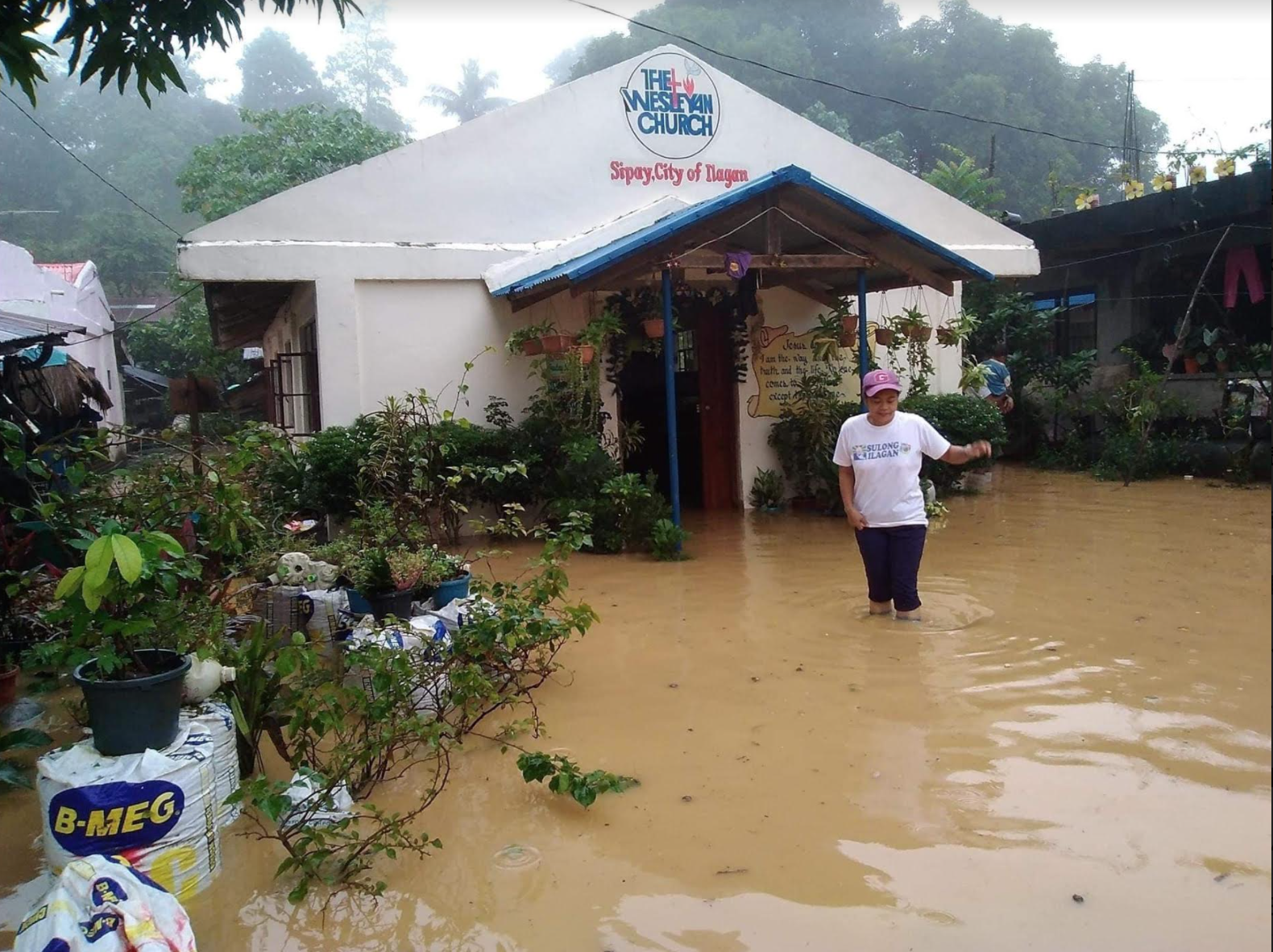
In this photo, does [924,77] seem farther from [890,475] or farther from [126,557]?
[126,557]

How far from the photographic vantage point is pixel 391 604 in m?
5.50

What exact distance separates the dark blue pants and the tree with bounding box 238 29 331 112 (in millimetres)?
44844

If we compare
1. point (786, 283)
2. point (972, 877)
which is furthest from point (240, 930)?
point (786, 283)

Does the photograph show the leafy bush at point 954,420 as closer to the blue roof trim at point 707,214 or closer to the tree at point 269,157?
the blue roof trim at point 707,214

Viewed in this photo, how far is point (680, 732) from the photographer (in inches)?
179

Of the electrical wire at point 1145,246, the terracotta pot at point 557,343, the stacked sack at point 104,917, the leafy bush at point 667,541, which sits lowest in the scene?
the stacked sack at point 104,917

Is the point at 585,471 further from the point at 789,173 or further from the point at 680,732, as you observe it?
the point at 680,732

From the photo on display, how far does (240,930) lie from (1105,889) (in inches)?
105

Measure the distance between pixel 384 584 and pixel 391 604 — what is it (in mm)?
116

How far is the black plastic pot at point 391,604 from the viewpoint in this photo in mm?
5480

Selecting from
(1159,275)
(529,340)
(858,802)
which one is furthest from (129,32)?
(1159,275)

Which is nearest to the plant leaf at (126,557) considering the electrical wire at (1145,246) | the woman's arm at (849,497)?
the woman's arm at (849,497)

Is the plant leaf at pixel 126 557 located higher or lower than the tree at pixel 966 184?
lower

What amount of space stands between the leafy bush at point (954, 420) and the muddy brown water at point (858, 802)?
169 inches
